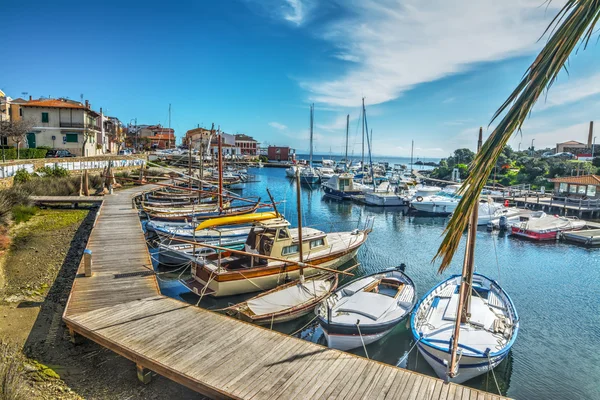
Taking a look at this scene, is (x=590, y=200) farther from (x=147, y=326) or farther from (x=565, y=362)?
(x=147, y=326)

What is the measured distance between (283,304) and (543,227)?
91.8 ft

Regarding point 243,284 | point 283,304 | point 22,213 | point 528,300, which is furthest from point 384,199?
point 22,213

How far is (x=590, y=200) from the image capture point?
3931 centimetres

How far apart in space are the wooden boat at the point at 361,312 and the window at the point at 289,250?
135 inches

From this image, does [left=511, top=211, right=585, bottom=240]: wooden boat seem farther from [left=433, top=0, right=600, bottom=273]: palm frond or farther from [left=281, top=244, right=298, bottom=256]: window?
[left=433, top=0, right=600, bottom=273]: palm frond

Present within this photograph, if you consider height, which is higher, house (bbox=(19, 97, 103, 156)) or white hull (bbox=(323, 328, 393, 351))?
house (bbox=(19, 97, 103, 156))

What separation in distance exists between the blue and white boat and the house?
53964 millimetres

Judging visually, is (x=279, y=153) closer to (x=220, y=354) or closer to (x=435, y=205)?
(x=435, y=205)

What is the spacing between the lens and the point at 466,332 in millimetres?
11891

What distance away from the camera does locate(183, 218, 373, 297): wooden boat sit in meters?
16.1

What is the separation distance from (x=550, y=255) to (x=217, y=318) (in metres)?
26.0

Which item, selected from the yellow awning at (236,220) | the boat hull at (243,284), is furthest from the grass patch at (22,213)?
the boat hull at (243,284)

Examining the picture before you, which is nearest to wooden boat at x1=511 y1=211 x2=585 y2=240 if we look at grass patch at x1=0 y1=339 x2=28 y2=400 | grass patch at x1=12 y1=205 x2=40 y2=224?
grass patch at x1=0 y1=339 x2=28 y2=400

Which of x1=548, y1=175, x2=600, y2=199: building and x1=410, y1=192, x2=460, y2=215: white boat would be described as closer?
x1=548, y1=175, x2=600, y2=199: building
